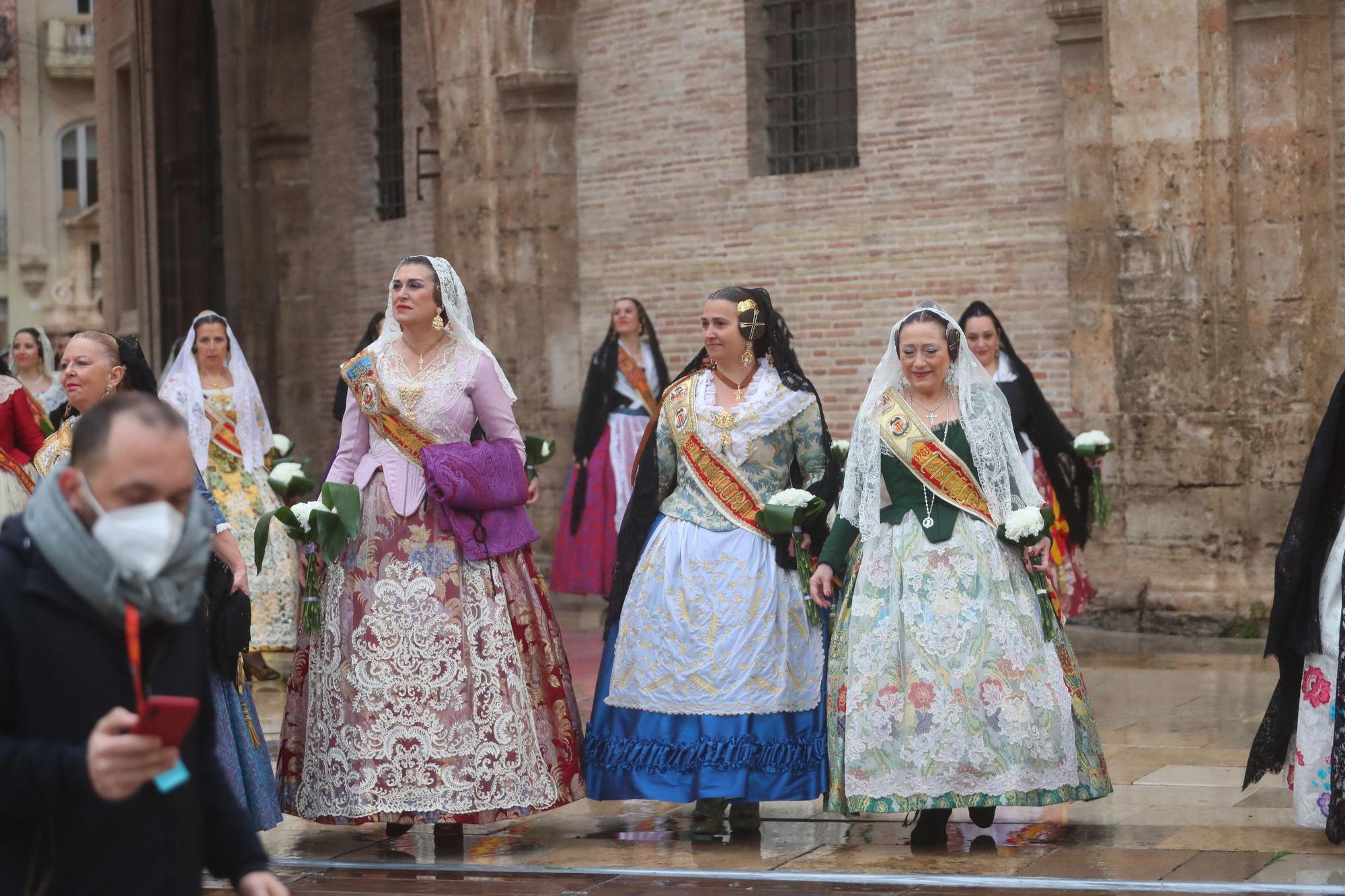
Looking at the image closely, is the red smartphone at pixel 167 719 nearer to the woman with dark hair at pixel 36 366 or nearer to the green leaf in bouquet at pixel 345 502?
the green leaf in bouquet at pixel 345 502

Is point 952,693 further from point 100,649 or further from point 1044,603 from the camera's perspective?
point 100,649

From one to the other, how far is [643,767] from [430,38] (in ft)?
32.6

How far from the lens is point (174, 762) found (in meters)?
2.62

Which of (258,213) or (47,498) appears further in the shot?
(258,213)

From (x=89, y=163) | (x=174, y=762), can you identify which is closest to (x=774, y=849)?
(x=174, y=762)

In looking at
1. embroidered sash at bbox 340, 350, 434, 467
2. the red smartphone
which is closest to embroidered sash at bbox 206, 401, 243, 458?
embroidered sash at bbox 340, 350, 434, 467

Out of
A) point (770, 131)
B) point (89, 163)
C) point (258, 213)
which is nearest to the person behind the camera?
point (770, 131)

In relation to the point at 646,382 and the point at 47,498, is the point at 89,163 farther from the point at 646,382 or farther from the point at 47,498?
the point at 47,498

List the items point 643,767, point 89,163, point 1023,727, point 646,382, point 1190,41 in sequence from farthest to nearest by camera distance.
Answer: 1. point 89,163
2. point 646,382
3. point 1190,41
4. point 643,767
5. point 1023,727

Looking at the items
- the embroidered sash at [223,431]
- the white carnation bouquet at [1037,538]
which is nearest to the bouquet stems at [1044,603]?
the white carnation bouquet at [1037,538]

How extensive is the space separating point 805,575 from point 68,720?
12.6ft

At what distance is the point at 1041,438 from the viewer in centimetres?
891

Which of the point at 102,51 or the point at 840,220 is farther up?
the point at 102,51

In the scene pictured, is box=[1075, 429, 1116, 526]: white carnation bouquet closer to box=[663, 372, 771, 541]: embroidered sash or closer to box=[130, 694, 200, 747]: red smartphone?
box=[663, 372, 771, 541]: embroidered sash
